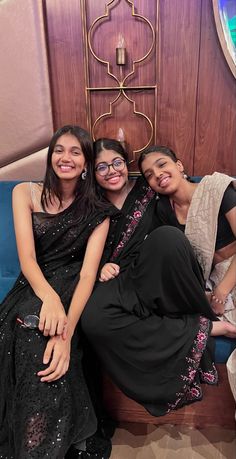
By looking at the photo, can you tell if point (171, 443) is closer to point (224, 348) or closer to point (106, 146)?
point (224, 348)

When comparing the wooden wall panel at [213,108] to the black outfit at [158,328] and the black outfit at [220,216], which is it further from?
the black outfit at [158,328]

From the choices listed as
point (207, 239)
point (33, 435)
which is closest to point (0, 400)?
point (33, 435)

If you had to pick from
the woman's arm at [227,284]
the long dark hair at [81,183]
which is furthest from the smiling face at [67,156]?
the woman's arm at [227,284]

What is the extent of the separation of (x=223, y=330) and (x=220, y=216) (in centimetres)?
47

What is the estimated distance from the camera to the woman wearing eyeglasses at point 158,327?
121 cm

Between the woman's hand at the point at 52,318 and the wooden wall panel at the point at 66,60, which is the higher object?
the wooden wall panel at the point at 66,60

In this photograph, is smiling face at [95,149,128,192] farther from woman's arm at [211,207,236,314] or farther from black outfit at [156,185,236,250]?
woman's arm at [211,207,236,314]

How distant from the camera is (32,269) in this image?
4.36 feet

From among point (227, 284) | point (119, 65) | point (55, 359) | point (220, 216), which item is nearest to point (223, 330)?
point (227, 284)

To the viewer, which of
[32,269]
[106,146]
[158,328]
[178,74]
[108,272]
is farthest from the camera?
[178,74]

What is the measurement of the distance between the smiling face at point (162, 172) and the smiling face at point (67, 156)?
0.99 ft

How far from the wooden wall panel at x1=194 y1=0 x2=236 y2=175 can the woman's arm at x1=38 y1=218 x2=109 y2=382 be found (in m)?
0.69

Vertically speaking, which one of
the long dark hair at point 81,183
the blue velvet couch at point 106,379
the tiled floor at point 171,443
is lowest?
the tiled floor at point 171,443

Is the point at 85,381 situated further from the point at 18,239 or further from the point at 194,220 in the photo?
the point at 194,220
